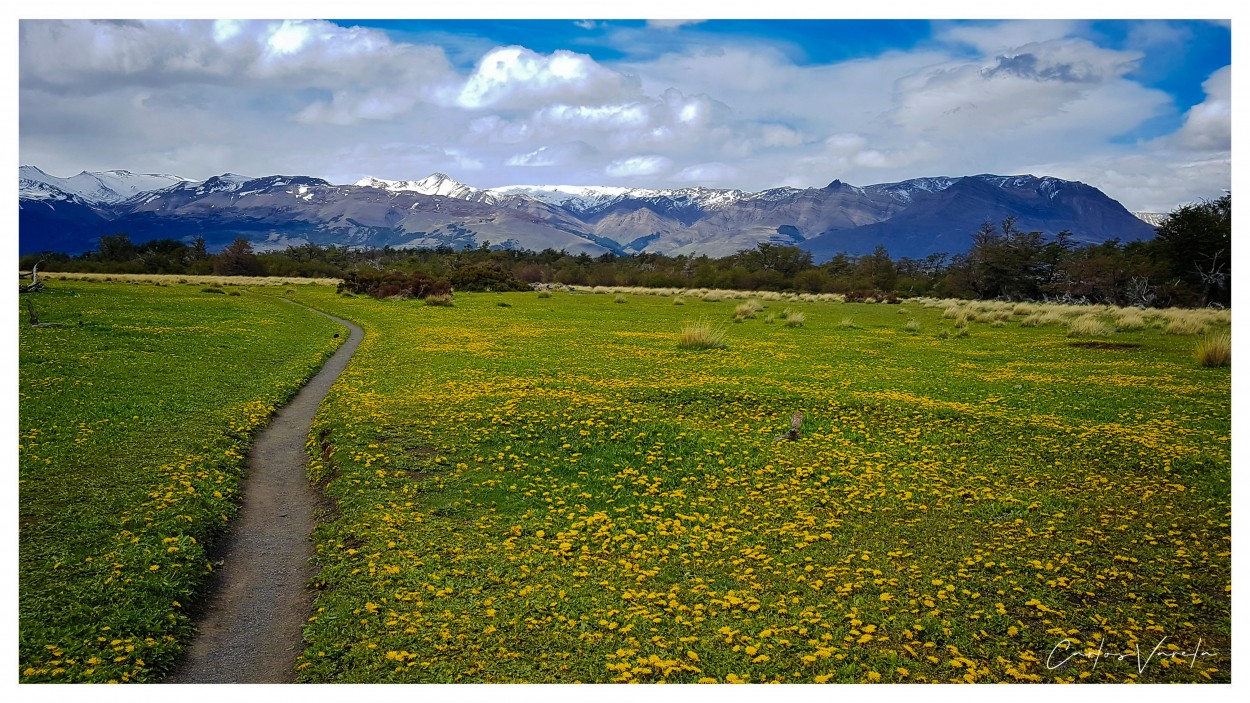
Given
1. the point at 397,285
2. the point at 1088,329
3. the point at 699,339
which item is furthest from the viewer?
the point at 397,285

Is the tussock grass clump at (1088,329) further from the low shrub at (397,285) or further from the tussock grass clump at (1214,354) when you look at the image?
the low shrub at (397,285)

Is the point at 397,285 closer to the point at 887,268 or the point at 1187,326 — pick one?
the point at 1187,326

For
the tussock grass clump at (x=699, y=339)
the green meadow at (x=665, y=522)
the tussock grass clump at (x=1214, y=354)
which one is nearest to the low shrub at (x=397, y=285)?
the tussock grass clump at (x=699, y=339)

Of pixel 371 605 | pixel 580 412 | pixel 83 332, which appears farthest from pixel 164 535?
pixel 83 332

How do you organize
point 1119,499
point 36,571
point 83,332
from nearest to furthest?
point 36,571, point 1119,499, point 83,332

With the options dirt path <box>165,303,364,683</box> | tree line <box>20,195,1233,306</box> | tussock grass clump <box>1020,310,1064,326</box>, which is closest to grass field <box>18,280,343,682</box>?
dirt path <box>165,303,364,683</box>

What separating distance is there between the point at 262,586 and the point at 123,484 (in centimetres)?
419

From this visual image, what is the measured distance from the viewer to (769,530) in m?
9.57

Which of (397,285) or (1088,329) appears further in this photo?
(397,285)

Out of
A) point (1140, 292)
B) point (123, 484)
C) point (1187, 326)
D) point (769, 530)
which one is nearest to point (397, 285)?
point (123, 484)

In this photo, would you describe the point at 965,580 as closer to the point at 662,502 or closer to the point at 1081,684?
the point at 1081,684

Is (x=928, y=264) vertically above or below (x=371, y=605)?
above

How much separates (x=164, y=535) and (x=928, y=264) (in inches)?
6896

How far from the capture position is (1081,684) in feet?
19.6
